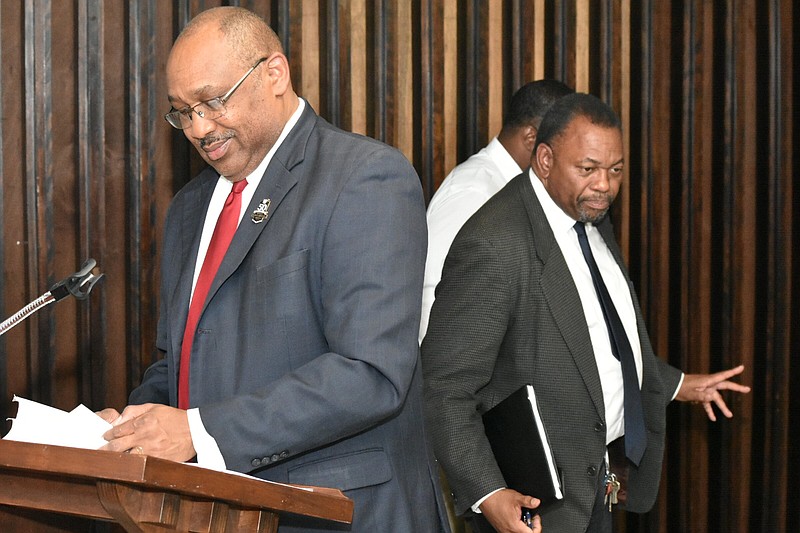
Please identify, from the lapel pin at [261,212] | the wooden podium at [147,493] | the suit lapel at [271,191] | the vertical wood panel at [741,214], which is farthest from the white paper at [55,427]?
the vertical wood panel at [741,214]

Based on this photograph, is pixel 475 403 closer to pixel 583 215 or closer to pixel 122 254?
pixel 583 215

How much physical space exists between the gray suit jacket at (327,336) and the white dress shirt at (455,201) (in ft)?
4.56

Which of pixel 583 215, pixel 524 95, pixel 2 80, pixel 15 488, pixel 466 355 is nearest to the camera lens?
pixel 15 488

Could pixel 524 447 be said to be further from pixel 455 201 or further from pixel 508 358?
pixel 455 201

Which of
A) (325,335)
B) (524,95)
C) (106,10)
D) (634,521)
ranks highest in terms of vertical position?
(106,10)

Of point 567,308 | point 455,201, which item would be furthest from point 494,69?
point 567,308

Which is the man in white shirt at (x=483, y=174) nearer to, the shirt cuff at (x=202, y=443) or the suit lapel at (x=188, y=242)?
the suit lapel at (x=188, y=242)

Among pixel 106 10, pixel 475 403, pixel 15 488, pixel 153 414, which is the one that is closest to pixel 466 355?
pixel 475 403

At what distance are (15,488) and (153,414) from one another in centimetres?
24

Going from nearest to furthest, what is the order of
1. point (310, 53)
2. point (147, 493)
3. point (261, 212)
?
point (147, 493)
point (261, 212)
point (310, 53)

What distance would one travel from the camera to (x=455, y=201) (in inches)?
135

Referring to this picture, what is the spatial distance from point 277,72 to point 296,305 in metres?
0.47

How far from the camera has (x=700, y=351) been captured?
4.18 m

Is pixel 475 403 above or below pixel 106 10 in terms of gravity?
below
